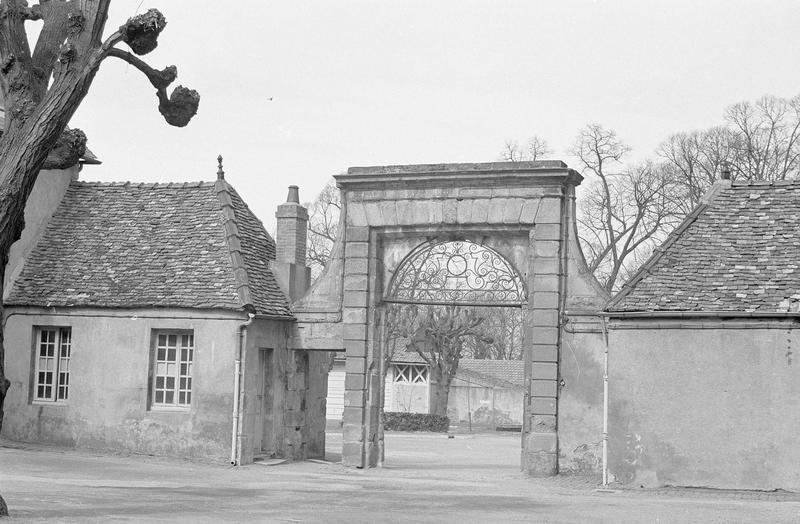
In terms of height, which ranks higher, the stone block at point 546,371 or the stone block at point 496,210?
the stone block at point 496,210

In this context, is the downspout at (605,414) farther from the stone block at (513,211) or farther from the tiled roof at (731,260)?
the stone block at (513,211)

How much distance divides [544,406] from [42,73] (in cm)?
1169

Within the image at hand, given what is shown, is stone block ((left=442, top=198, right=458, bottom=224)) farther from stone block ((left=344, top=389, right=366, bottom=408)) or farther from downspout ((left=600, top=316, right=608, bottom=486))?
stone block ((left=344, top=389, right=366, bottom=408))

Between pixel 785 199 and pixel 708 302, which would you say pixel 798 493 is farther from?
pixel 785 199

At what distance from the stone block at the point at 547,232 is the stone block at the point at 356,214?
3.48 m

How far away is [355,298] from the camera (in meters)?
22.5

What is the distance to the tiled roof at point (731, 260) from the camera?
1888 cm

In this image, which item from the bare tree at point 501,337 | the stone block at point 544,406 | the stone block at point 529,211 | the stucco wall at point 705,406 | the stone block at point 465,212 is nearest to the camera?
the stucco wall at point 705,406

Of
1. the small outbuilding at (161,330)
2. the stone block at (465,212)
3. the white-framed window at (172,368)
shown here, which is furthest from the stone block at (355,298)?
the white-framed window at (172,368)

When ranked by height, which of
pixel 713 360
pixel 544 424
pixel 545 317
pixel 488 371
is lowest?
pixel 544 424

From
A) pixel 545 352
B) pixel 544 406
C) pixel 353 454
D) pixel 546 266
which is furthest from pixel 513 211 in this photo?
pixel 353 454

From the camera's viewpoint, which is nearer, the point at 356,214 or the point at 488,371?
the point at 356,214

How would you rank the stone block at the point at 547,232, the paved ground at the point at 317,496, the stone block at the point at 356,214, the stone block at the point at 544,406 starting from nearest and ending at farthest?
the paved ground at the point at 317,496 < the stone block at the point at 544,406 < the stone block at the point at 547,232 < the stone block at the point at 356,214

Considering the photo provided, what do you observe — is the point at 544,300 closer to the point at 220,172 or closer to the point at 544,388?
the point at 544,388
